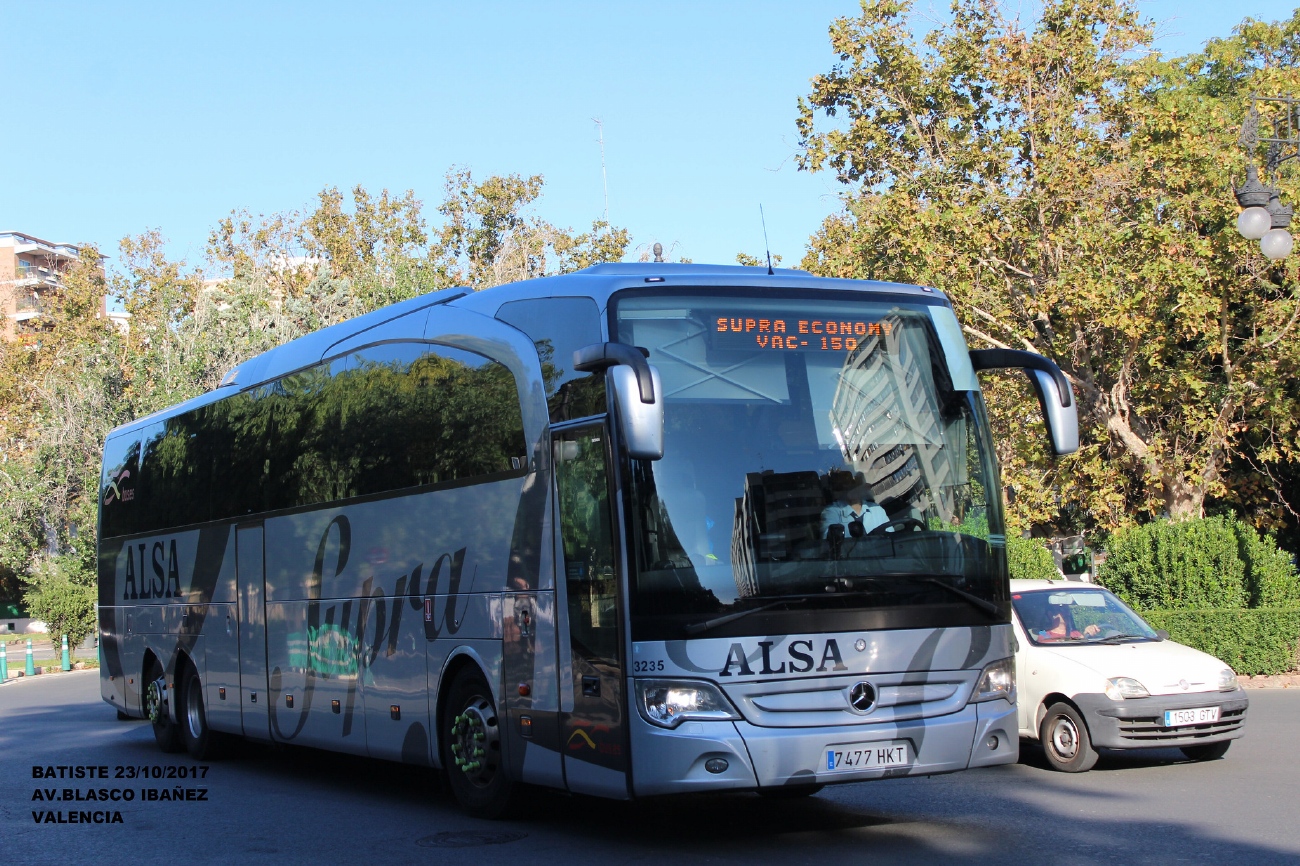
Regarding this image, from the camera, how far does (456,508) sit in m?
10.3

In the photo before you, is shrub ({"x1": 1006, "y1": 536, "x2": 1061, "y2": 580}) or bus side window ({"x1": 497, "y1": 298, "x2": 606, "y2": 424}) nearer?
bus side window ({"x1": 497, "y1": 298, "x2": 606, "y2": 424})

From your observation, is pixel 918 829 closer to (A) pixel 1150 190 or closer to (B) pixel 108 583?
(B) pixel 108 583

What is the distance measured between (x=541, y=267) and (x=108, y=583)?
36.4 metres

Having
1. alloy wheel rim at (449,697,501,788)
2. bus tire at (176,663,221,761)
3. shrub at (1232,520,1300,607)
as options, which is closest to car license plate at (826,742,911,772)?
alloy wheel rim at (449,697,501,788)

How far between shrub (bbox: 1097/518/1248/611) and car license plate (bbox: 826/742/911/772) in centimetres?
1587

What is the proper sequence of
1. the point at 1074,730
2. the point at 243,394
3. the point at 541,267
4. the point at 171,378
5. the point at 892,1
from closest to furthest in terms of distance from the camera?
the point at 1074,730, the point at 243,394, the point at 892,1, the point at 171,378, the point at 541,267

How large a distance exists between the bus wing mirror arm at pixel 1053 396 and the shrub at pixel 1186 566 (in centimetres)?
1498

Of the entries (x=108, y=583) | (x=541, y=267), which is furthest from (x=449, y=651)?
(x=541, y=267)

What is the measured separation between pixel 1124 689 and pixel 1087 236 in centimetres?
1572

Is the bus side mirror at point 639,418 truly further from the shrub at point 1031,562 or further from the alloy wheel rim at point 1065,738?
the shrub at point 1031,562

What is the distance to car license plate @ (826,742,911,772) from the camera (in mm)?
7973

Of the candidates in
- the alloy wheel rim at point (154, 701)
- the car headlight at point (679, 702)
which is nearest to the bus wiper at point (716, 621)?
the car headlight at point (679, 702)

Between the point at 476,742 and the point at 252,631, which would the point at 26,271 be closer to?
the point at 252,631

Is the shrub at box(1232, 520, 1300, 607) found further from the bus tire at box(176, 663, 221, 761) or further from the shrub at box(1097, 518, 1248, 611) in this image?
the bus tire at box(176, 663, 221, 761)
